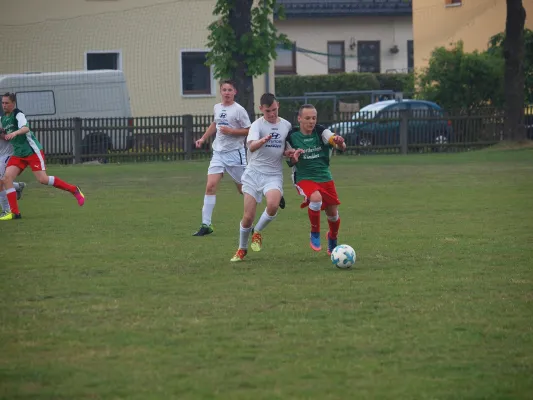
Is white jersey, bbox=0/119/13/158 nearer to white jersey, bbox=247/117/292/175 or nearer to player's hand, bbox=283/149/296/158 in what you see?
white jersey, bbox=247/117/292/175

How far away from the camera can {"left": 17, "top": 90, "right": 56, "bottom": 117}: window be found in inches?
1372

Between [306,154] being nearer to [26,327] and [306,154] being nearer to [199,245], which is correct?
[199,245]

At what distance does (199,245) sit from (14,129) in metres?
4.87

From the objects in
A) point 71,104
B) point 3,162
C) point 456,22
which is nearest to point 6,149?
point 3,162

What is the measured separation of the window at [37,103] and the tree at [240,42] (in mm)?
5234

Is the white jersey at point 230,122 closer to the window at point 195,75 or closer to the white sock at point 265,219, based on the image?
the white sock at point 265,219

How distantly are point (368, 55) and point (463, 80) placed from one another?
22.7 metres

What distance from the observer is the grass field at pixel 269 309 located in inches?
246

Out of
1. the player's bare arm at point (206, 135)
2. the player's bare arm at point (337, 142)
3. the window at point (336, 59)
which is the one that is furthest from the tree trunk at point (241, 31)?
the window at point (336, 59)

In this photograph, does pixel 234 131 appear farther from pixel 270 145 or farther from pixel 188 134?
pixel 188 134

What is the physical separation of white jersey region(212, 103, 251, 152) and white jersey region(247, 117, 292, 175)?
9.30ft

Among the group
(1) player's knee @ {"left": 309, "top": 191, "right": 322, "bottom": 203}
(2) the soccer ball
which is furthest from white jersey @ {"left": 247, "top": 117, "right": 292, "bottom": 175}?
(2) the soccer ball

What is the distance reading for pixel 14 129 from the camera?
16703 millimetres

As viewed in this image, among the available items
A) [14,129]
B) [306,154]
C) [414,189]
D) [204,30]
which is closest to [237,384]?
[306,154]
